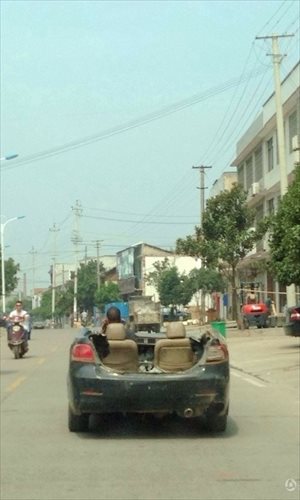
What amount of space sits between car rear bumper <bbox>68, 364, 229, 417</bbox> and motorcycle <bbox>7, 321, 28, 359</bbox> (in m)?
16.2

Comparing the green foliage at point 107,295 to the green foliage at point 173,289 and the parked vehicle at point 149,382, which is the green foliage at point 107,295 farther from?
the parked vehicle at point 149,382

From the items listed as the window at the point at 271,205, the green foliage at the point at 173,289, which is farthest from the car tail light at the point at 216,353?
the green foliage at the point at 173,289

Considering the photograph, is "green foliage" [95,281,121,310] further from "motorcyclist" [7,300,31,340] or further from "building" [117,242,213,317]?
"motorcyclist" [7,300,31,340]

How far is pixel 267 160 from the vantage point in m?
54.9

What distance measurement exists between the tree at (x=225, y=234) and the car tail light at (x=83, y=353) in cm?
3063

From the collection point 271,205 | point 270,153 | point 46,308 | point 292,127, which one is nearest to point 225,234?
point 292,127

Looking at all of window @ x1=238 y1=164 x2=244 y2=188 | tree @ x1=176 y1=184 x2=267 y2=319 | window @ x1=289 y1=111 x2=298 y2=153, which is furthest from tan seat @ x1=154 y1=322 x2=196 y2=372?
window @ x1=238 y1=164 x2=244 y2=188

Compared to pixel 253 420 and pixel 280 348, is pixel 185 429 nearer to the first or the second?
pixel 253 420

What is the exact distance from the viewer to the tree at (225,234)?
42344 mm

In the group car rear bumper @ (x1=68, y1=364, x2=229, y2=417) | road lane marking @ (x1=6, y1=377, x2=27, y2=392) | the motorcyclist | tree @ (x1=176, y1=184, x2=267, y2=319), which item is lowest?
road lane marking @ (x1=6, y1=377, x2=27, y2=392)

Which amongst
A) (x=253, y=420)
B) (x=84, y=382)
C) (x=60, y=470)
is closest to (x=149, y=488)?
(x=60, y=470)

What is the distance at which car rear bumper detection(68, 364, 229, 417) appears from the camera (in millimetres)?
11188

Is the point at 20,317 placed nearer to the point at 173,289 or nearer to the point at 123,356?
A: the point at 123,356

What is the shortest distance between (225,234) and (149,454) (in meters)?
32.6
